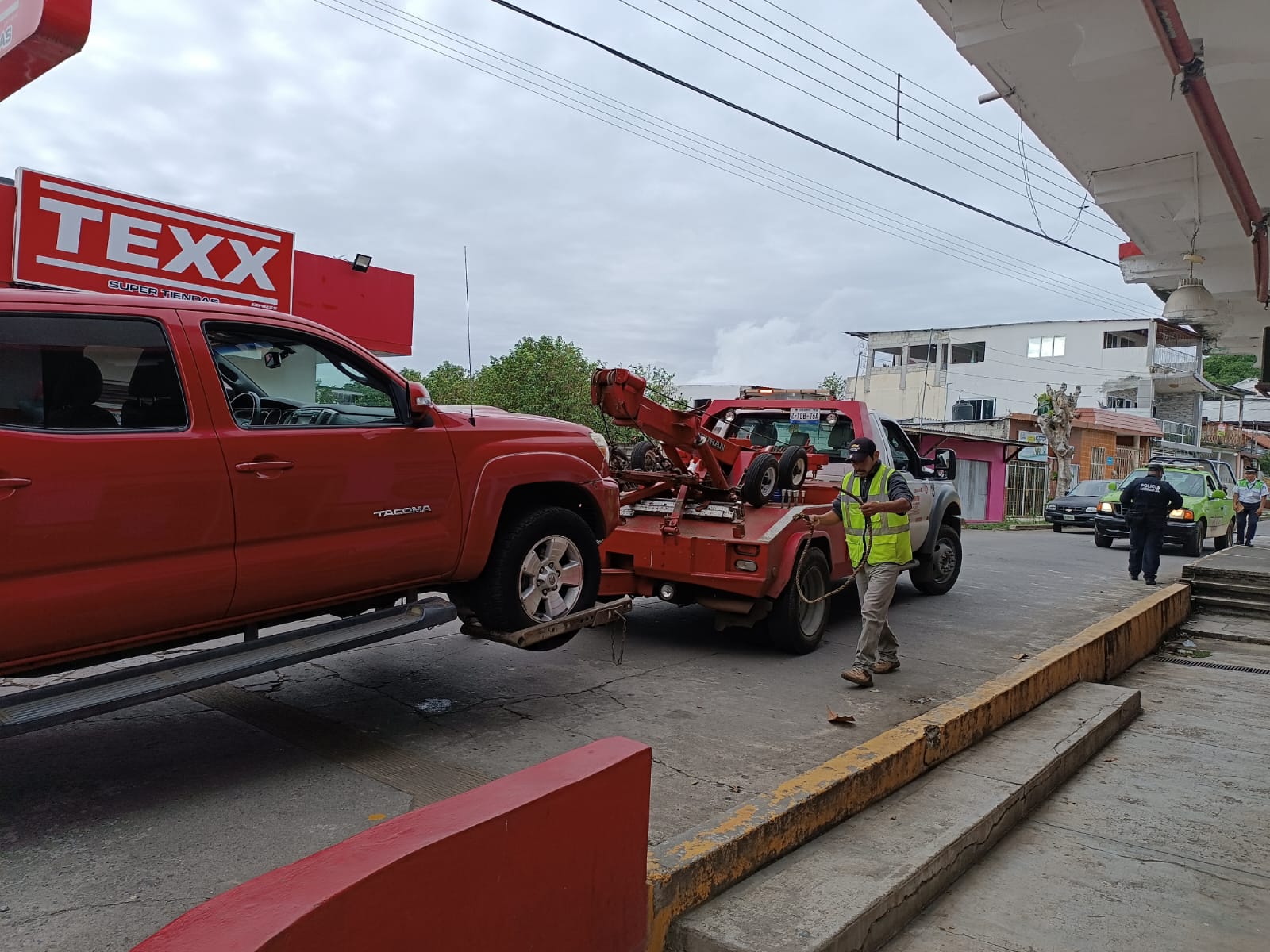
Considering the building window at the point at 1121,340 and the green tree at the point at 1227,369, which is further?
the green tree at the point at 1227,369

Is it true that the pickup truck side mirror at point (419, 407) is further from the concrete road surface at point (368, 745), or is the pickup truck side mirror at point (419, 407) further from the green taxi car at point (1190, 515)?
the green taxi car at point (1190, 515)

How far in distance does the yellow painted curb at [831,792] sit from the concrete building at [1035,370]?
40.5 metres

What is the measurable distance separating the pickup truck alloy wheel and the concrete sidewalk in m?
2.44

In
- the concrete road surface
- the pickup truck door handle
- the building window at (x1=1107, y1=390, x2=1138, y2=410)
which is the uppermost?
the building window at (x1=1107, y1=390, x2=1138, y2=410)

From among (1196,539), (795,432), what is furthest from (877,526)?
(1196,539)

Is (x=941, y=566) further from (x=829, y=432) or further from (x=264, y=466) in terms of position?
(x=264, y=466)

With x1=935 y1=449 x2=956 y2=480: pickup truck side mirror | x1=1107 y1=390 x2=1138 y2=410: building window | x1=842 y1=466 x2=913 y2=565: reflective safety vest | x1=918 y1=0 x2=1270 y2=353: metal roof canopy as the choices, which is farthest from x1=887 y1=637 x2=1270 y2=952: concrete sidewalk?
x1=1107 y1=390 x2=1138 y2=410: building window

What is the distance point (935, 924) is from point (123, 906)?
115 inches

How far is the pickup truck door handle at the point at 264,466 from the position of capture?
12.7ft

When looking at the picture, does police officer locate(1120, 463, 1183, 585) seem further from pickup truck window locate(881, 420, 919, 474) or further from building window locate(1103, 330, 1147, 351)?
building window locate(1103, 330, 1147, 351)

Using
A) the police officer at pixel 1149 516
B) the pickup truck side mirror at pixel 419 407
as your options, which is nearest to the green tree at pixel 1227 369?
the police officer at pixel 1149 516

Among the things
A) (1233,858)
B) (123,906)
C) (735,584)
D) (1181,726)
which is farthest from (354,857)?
(1181,726)

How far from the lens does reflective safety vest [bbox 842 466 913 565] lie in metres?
6.42

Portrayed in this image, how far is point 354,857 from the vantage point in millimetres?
2271
